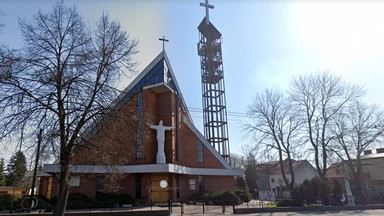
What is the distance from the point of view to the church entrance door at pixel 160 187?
2839 cm

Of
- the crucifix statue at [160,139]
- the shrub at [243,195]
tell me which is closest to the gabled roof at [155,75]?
the crucifix statue at [160,139]

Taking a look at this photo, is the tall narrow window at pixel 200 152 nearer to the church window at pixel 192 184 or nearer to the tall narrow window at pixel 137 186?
the church window at pixel 192 184

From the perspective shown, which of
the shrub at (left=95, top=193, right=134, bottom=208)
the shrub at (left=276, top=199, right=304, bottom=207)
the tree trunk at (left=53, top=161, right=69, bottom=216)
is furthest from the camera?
the shrub at (left=95, top=193, right=134, bottom=208)

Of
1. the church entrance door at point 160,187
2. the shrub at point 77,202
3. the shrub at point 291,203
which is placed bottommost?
the shrub at point 291,203

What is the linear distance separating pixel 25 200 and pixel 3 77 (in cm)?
1435

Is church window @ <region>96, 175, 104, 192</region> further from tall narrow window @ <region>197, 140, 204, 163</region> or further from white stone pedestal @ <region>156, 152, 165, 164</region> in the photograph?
tall narrow window @ <region>197, 140, 204, 163</region>

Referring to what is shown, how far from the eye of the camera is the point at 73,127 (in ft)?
40.8

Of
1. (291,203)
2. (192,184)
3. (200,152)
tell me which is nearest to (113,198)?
(192,184)

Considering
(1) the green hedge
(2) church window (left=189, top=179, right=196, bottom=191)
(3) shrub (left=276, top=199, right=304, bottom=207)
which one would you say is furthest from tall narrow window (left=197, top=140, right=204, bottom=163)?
(3) shrub (left=276, top=199, right=304, bottom=207)

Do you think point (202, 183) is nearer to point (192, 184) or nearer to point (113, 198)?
point (192, 184)

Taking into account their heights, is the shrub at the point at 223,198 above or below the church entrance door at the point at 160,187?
below

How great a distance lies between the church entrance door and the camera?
28391 millimetres

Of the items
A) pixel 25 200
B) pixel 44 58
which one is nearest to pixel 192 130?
pixel 25 200

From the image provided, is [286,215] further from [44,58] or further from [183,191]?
[44,58]
